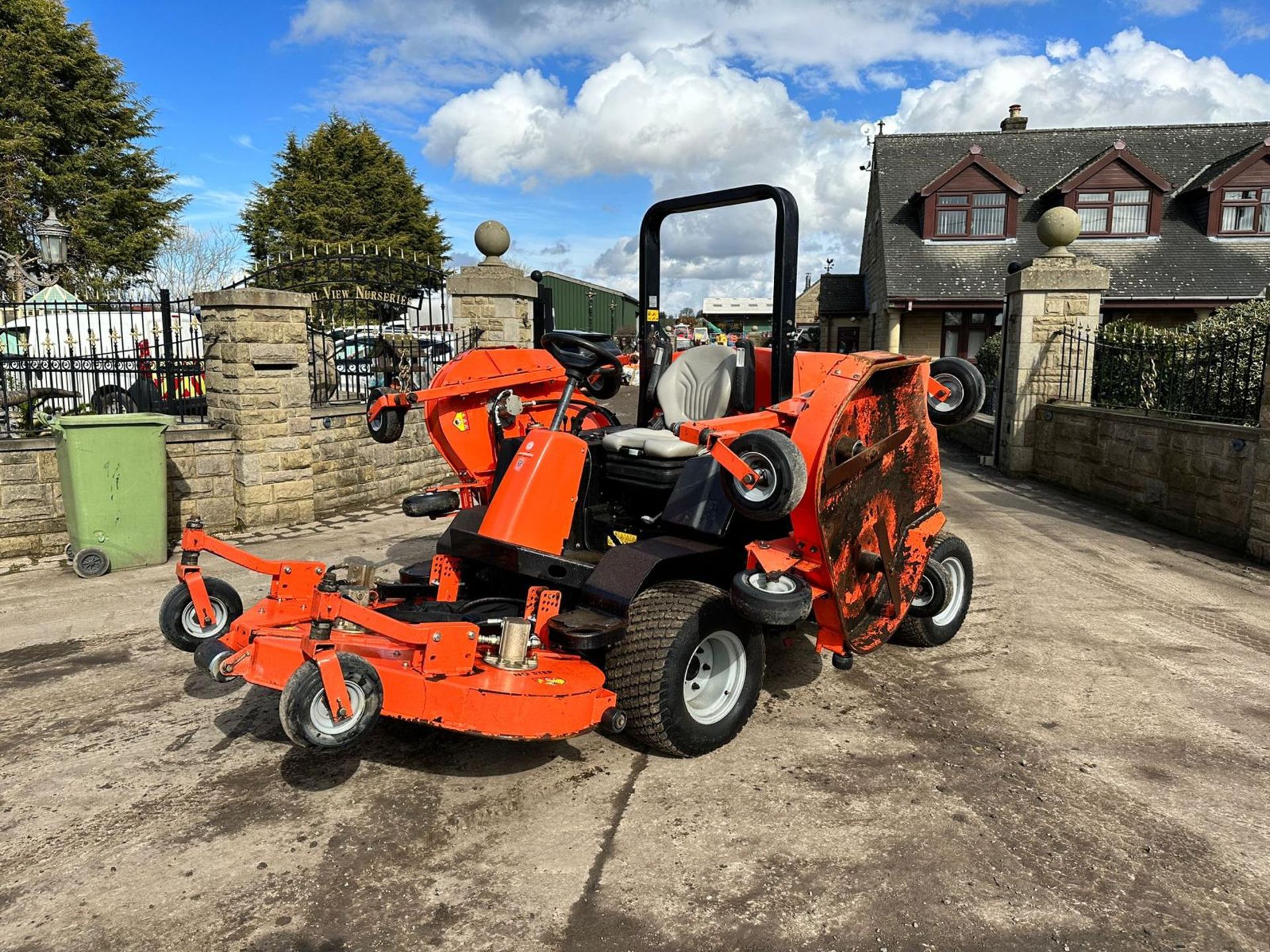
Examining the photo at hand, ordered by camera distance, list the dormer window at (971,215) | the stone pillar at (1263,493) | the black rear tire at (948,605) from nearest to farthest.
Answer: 1. the black rear tire at (948,605)
2. the stone pillar at (1263,493)
3. the dormer window at (971,215)

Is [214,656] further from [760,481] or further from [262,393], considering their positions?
[262,393]

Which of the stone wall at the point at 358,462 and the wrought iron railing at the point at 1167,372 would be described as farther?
the stone wall at the point at 358,462

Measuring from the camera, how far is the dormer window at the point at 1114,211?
2189cm

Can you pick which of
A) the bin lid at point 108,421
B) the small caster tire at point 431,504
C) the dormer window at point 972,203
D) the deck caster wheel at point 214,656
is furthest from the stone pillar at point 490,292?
the dormer window at point 972,203

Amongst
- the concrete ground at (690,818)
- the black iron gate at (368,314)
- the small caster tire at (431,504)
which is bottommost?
the concrete ground at (690,818)

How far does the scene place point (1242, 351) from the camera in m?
7.18

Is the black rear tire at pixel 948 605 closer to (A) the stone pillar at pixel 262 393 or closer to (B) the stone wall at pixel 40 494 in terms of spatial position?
(A) the stone pillar at pixel 262 393

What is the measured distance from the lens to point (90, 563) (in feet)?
19.9

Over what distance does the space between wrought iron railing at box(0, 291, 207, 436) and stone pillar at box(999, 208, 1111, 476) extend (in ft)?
30.1

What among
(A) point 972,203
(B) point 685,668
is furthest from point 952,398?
(A) point 972,203

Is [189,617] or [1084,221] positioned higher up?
[1084,221]

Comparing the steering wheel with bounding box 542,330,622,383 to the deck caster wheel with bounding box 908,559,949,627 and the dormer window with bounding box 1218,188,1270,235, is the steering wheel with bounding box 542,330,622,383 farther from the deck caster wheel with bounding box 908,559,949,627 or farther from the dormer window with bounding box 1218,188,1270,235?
the dormer window with bounding box 1218,188,1270,235

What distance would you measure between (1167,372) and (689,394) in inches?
253

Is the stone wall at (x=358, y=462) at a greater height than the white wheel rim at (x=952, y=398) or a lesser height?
lesser
